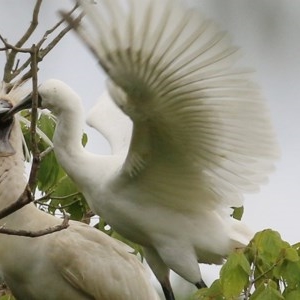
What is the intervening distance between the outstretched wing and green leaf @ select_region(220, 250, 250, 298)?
0.58 metres

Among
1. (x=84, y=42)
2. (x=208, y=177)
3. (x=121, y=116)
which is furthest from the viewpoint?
(x=121, y=116)

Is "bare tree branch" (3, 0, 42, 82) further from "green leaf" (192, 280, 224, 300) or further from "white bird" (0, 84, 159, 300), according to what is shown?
"green leaf" (192, 280, 224, 300)

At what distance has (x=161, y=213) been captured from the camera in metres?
4.54

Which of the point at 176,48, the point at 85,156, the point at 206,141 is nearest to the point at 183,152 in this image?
the point at 206,141

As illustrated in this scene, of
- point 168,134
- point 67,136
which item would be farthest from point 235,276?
point 67,136

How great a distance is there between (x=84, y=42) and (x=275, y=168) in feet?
3.52

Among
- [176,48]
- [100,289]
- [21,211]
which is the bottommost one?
[100,289]

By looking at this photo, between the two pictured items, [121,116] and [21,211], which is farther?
[121,116]

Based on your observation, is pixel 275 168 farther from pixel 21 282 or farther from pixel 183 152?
pixel 21 282

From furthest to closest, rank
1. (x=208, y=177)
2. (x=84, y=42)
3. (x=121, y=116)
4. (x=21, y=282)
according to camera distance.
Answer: (x=121, y=116) < (x=208, y=177) < (x=21, y=282) < (x=84, y=42)

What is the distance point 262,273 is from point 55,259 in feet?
2.92

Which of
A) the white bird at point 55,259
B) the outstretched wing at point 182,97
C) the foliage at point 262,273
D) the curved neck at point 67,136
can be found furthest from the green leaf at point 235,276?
the curved neck at point 67,136

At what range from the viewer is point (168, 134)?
409 cm

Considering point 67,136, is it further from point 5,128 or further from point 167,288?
point 167,288
